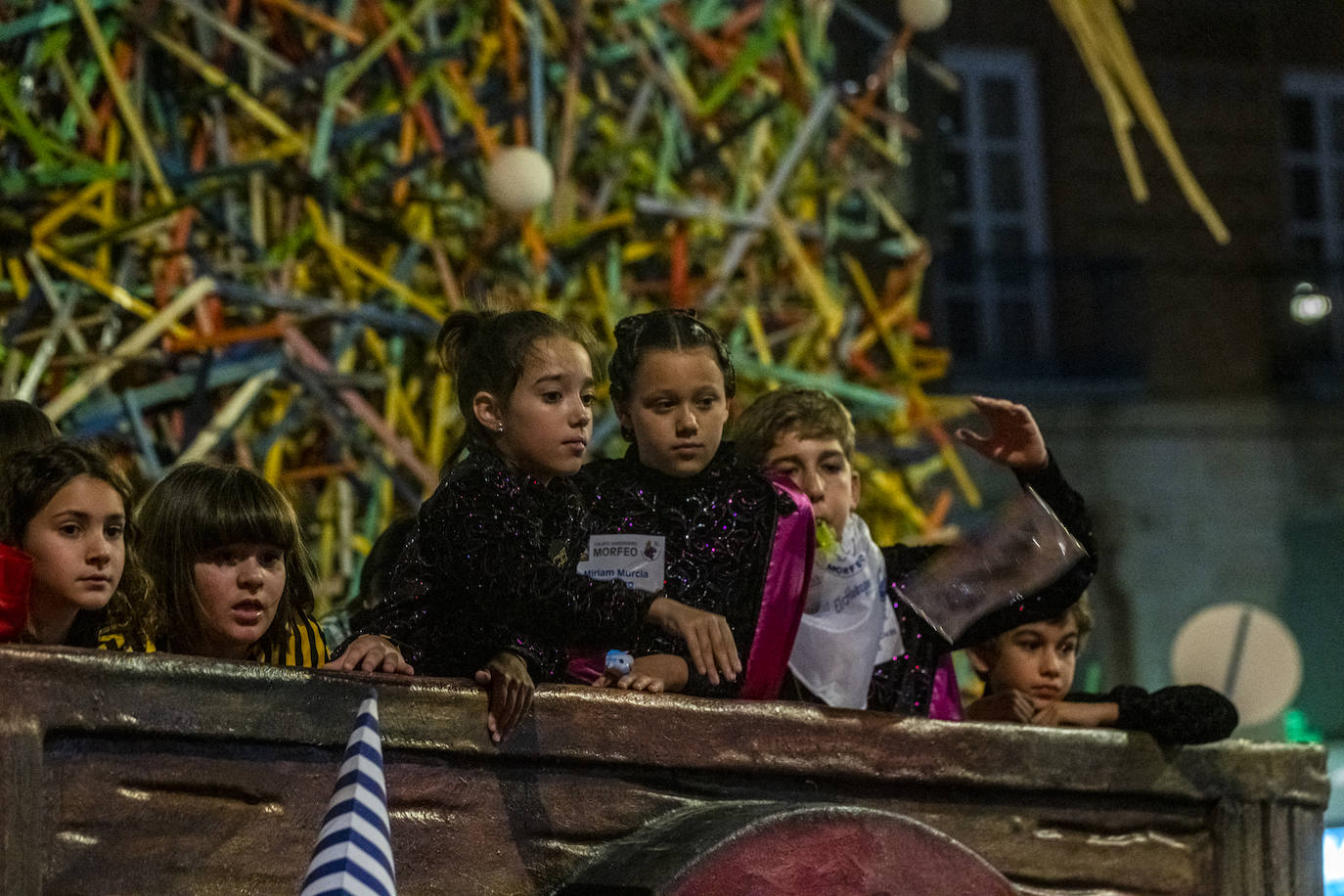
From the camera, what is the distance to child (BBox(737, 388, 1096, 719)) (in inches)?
124

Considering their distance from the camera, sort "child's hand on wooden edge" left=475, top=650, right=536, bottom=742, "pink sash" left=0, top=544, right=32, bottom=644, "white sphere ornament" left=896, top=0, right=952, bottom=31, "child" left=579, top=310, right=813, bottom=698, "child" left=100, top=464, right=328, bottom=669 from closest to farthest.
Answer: "pink sash" left=0, top=544, right=32, bottom=644 < "child's hand on wooden edge" left=475, top=650, right=536, bottom=742 < "child" left=100, top=464, right=328, bottom=669 < "child" left=579, top=310, right=813, bottom=698 < "white sphere ornament" left=896, top=0, right=952, bottom=31

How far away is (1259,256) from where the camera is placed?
14.5m

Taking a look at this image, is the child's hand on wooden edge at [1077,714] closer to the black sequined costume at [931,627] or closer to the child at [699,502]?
the black sequined costume at [931,627]

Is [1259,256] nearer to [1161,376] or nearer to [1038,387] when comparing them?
[1161,376]

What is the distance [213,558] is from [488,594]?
→ 476mm

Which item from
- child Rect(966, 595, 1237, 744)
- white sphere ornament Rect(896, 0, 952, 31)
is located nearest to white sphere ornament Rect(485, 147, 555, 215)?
white sphere ornament Rect(896, 0, 952, 31)

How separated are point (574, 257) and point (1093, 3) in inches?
59.1

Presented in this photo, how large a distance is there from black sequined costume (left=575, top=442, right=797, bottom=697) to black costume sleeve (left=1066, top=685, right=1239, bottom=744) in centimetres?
56

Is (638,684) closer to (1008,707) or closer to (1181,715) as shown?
(1181,715)

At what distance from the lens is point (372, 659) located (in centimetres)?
246

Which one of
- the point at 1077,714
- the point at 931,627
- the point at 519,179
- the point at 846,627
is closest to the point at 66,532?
the point at 846,627

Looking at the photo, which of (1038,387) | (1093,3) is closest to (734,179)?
(1093,3)

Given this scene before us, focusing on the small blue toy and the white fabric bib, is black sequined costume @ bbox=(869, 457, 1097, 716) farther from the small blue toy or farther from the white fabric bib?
the small blue toy

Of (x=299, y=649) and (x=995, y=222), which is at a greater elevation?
(x=995, y=222)
